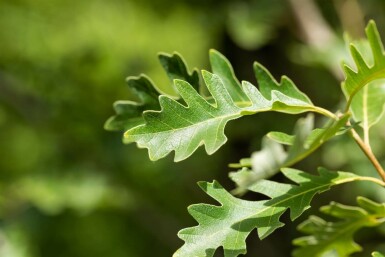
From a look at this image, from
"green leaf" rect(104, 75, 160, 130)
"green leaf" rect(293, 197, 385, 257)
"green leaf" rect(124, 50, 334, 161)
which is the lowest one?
"green leaf" rect(293, 197, 385, 257)

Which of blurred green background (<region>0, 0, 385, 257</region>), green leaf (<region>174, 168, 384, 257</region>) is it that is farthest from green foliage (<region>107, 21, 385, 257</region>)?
blurred green background (<region>0, 0, 385, 257</region>)

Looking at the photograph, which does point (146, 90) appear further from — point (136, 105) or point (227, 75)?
point (227, 75)

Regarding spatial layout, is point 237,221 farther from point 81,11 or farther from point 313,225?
point 81,11

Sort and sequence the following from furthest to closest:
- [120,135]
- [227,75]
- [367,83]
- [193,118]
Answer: [120,135] < [227,75] < [367,83] < [193,118]

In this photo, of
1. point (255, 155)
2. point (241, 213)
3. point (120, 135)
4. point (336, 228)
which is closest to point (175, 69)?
point (255, 155)

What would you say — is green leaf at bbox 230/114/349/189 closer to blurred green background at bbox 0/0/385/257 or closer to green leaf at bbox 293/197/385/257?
green leaf at bbox 293/197/385/257

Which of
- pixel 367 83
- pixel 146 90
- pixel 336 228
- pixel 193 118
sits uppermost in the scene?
pixel 146 90
